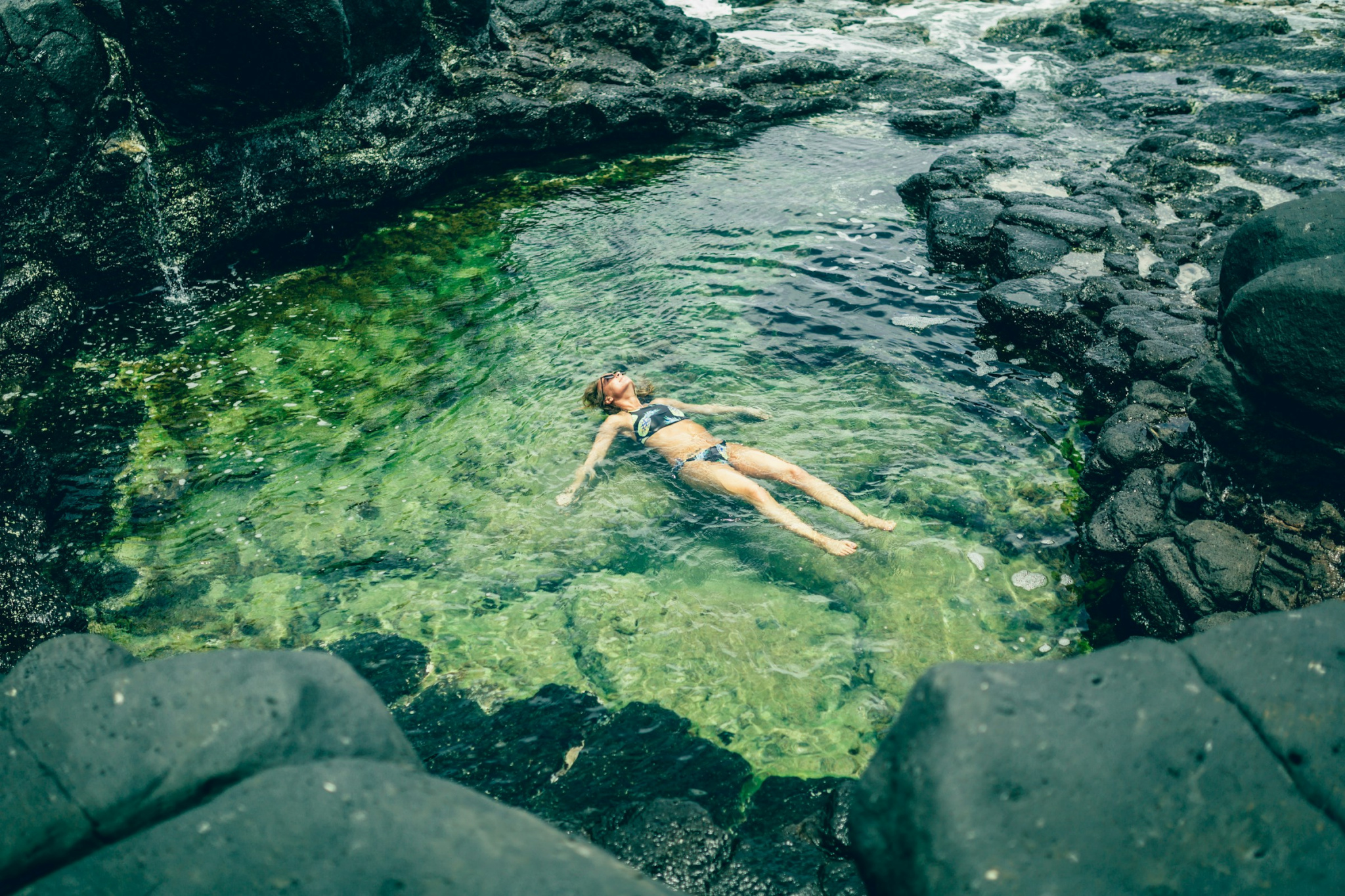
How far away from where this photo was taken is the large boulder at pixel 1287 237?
5422mm

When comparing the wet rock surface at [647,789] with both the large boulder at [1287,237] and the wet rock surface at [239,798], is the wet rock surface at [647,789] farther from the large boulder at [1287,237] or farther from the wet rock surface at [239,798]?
the large boulder at [1287,237]

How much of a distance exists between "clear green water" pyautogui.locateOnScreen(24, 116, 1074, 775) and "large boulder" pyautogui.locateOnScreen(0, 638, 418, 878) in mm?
2591

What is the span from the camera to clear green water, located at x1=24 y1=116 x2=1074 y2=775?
6.14 metres

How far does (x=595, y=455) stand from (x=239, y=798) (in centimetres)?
545

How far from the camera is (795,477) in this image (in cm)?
765

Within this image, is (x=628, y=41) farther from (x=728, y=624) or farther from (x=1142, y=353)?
(x=728, y=624)

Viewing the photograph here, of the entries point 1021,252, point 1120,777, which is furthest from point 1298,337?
point 1021,252

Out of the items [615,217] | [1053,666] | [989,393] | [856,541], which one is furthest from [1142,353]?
[615,217]

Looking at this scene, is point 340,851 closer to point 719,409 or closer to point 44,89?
point 719,409

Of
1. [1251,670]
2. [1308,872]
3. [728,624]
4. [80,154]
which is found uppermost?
[80,154]

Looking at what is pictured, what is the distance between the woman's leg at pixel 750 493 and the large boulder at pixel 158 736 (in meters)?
4.49

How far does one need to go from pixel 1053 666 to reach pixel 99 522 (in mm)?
8718

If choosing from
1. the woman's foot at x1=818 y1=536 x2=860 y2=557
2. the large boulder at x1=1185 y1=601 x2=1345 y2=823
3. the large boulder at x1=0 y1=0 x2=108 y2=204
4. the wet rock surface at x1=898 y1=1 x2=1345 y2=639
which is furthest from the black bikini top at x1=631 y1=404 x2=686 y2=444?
the large boulder at x1=0 y1=0 x2=108 y2=204

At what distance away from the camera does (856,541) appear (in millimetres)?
7059
